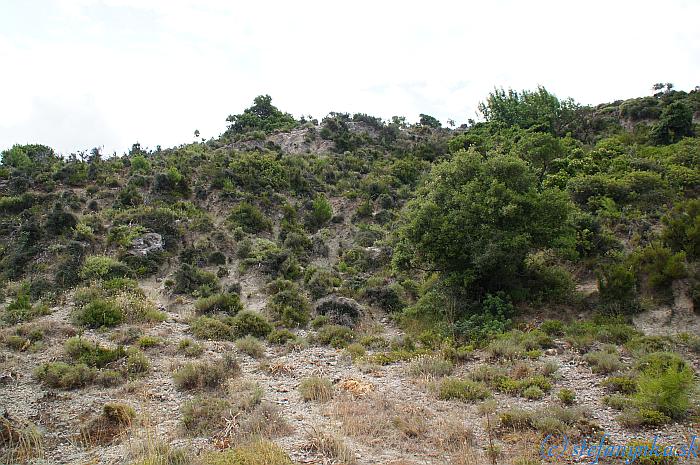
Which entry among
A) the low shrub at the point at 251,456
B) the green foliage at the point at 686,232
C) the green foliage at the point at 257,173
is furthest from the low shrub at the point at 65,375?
the green foliage at the point at 257,173

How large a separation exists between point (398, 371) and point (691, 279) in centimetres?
948

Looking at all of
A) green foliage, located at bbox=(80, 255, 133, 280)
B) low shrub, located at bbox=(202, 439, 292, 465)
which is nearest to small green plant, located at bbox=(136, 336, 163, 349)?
green foliage, located at bbox=(80, 255, 133, 280)

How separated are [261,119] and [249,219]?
23775 millimetres

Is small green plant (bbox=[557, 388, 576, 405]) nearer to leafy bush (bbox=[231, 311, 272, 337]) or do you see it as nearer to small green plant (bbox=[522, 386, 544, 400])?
small green plant (bbox=[522, 386, 544, 400])

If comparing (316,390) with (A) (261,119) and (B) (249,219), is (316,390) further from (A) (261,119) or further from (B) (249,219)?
(A) (261,119)

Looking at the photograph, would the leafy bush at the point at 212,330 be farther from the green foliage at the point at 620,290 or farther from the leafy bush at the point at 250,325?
the green foliage at the point at 620,290

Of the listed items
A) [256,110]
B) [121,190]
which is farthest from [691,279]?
[256,110]

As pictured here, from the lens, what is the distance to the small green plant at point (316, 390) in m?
10.4

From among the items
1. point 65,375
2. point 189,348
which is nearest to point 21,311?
point 65,375

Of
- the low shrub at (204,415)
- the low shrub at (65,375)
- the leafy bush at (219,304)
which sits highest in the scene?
the leafy bush at (219,304)

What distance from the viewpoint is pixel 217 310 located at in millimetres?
17953

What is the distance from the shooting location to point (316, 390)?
34.9 feet

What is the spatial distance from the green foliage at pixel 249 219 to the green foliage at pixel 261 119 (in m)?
18.2

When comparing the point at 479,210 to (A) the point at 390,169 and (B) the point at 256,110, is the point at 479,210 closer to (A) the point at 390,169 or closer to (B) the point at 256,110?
(A) the point at 390,169
